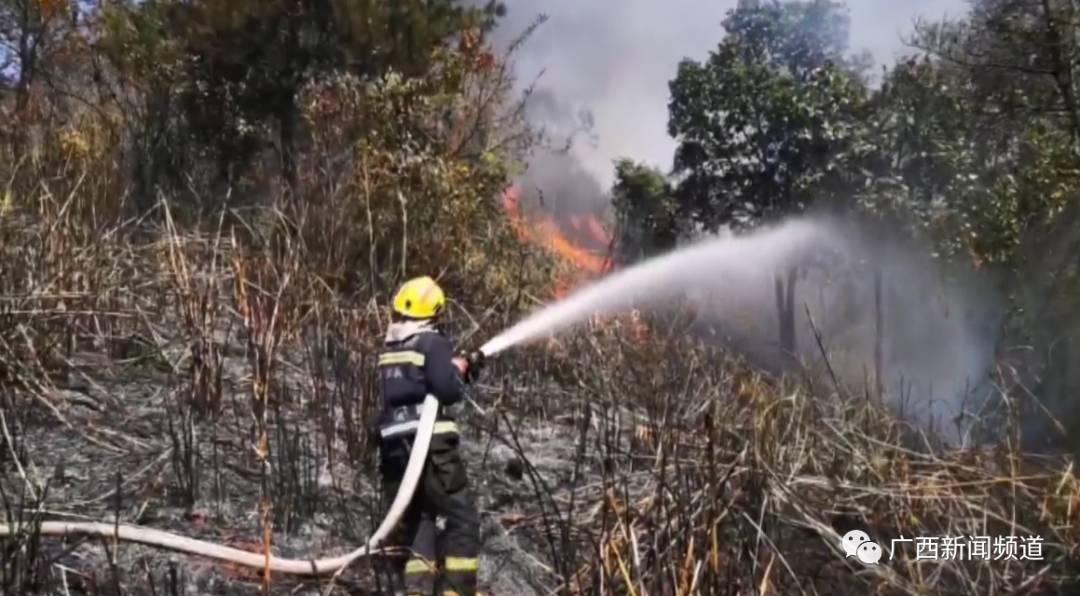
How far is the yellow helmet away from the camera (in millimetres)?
4402

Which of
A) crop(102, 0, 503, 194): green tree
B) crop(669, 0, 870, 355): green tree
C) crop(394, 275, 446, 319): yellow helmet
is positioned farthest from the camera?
crop(669, 0, 870, 355): green tree

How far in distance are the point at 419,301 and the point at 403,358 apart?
249 mm

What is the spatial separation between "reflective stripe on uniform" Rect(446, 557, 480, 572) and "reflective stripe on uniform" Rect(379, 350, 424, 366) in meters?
0.78

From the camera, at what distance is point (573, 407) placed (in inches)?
272

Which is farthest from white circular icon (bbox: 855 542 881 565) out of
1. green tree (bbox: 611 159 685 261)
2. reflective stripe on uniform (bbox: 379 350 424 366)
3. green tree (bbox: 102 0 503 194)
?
green tree (bbox: 611 159 685 261)

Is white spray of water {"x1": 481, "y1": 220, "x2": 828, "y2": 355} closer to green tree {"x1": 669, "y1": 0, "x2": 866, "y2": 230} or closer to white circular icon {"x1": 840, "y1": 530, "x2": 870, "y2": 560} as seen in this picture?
white circular icon {"x1": 840, "y1": 530, "x2": 870, "y2": 560}

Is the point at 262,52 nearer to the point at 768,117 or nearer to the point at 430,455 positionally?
the point at 430,455

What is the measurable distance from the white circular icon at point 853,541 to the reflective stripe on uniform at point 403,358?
174cm

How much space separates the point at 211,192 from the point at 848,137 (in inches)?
586

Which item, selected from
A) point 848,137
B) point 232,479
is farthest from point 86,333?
point 848,137

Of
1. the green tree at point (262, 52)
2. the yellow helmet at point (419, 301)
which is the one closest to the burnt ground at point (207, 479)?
the yellow helmet at point (419, 301)

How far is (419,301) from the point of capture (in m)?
4.40

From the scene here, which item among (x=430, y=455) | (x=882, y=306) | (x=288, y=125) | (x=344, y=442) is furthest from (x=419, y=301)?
(x=882, y=306)

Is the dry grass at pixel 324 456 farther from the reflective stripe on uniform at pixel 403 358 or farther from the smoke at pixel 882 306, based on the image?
the smoke at pixel 882 306
